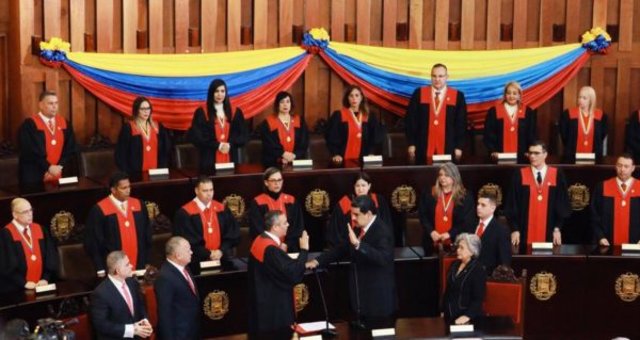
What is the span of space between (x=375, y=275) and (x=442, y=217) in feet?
3.71

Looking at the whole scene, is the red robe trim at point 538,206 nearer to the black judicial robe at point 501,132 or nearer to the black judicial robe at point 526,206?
the black judicial robe at point 526,206

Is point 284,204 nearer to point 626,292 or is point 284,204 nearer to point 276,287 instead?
point 276,287

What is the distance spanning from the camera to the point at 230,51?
1275 centimetres

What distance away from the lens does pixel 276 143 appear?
38.6ft

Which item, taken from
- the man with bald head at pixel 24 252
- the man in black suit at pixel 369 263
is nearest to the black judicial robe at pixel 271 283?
the man in black suit at pixel 369 263

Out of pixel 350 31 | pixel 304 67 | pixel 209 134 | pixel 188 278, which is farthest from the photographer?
pixel 350 31

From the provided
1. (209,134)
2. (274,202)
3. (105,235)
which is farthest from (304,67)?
(105,235)

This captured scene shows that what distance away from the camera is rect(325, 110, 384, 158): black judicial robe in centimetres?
1202

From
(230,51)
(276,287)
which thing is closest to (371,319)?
(276,287)

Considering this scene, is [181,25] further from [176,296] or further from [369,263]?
[176,296]

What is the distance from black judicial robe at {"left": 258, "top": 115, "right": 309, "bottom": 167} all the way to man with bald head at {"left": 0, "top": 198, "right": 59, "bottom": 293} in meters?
2.30

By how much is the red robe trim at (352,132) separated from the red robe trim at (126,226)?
2.30m

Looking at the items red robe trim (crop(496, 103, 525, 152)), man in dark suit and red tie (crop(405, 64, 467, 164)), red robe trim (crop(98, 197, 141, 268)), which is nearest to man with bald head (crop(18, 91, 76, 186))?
red robe trim (crop(98, 197, 141, 268))

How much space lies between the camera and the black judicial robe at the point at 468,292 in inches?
368
